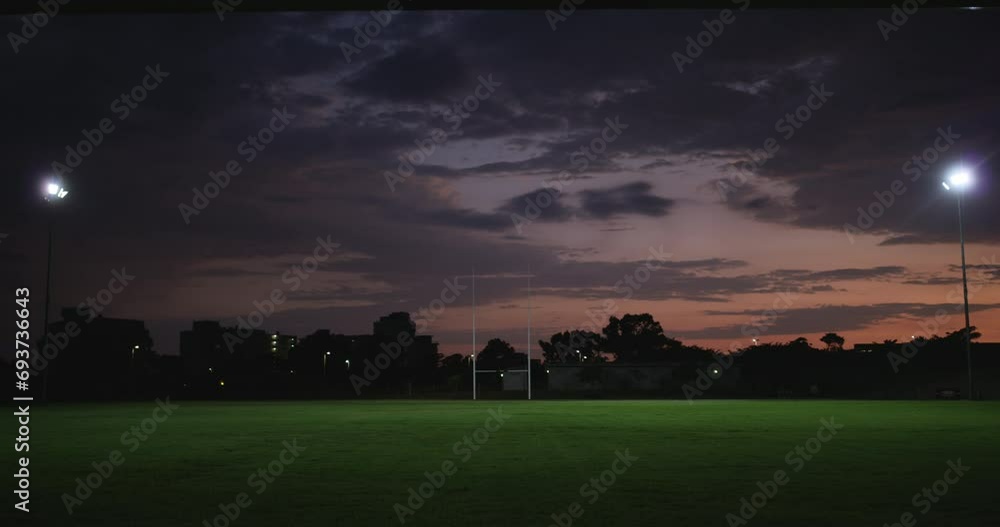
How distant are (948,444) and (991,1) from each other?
12334mm

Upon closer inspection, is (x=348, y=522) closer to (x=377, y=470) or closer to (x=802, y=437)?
(x=377, y=470)

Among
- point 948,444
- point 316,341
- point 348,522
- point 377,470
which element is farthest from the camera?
point 316,341

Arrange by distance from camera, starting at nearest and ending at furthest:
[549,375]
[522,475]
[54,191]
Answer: [522,475], [54,191], [549,375]

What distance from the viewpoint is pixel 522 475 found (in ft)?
37.7

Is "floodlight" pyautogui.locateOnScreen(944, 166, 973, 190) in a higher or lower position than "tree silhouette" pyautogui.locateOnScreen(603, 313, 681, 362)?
higher

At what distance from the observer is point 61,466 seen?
41.7ft

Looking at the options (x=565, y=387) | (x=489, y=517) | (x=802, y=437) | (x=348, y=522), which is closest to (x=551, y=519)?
(x=489, y=517)

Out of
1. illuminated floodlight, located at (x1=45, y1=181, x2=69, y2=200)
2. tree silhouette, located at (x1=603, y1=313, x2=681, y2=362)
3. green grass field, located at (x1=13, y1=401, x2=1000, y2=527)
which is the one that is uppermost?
illuminated floodlight, located at (x1=45, y1=181, x2=69, y2=200)

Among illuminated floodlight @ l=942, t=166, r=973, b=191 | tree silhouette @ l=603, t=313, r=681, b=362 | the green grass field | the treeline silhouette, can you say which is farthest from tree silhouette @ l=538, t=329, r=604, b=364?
the green grass field

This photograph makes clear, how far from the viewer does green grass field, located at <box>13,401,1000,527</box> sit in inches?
330

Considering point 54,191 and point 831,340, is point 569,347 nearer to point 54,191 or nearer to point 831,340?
point 831,340

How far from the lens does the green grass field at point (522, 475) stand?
330 inches

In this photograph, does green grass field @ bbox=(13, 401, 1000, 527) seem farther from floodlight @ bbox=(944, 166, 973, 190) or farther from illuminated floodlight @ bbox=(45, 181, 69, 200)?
floodlight @ bbox=(944, 166, 973, 190)

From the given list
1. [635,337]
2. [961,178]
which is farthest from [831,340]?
[961,178]
